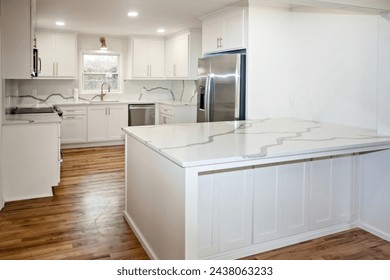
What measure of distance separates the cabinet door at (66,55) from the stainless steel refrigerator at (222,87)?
3.00m

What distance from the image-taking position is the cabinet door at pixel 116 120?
22.4 ft

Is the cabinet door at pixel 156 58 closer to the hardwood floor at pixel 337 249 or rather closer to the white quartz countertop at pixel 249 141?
the white quartz countertop at pixel 249 141

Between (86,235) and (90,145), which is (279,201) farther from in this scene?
(90,145)

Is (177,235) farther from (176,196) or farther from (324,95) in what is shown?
(324,95)

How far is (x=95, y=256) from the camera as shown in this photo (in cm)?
255

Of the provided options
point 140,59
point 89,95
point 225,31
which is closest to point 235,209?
point 225,31

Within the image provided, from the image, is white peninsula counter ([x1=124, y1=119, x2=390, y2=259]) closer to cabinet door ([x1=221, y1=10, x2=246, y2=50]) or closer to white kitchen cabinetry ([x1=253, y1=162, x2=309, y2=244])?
white kitchen cabinetry ([x1=253, y1=162, x2=309, y2=244])

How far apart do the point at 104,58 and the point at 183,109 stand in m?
2.21

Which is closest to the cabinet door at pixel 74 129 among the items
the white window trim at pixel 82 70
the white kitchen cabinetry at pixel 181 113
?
the white window trim at pixel 82 70

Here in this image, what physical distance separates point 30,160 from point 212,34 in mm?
2692

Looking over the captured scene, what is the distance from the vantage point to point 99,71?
7215 millimetres

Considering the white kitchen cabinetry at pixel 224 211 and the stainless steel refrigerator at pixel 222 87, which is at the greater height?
the stainless steel refrigerator at pixel 222 87

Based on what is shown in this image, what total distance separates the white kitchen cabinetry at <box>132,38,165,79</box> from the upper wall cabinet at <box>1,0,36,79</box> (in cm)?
332
